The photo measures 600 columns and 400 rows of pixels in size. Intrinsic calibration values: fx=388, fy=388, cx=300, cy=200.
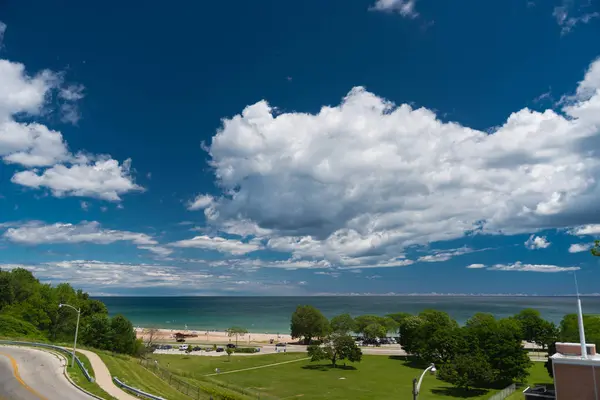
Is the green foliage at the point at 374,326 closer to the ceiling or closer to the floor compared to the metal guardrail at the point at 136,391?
closer to the floor

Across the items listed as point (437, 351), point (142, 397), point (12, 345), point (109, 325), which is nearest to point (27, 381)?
point (142, 397)

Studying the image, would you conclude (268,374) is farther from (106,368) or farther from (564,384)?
(564,384)

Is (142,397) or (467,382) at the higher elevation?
(142,397)

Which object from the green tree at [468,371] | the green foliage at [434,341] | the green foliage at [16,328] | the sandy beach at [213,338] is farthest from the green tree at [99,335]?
the green foliage at [434,341]

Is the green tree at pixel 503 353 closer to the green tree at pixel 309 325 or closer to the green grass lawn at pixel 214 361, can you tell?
the green grass lawn at pixel 214 361

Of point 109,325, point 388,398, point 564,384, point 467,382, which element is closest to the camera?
point 564,384

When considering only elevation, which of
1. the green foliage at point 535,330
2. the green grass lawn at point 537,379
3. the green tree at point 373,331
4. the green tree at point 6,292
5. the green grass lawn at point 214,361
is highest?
the green tree at point 6,292

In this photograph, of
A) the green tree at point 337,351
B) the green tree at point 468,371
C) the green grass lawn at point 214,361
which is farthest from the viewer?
the green tree at point 337,351
